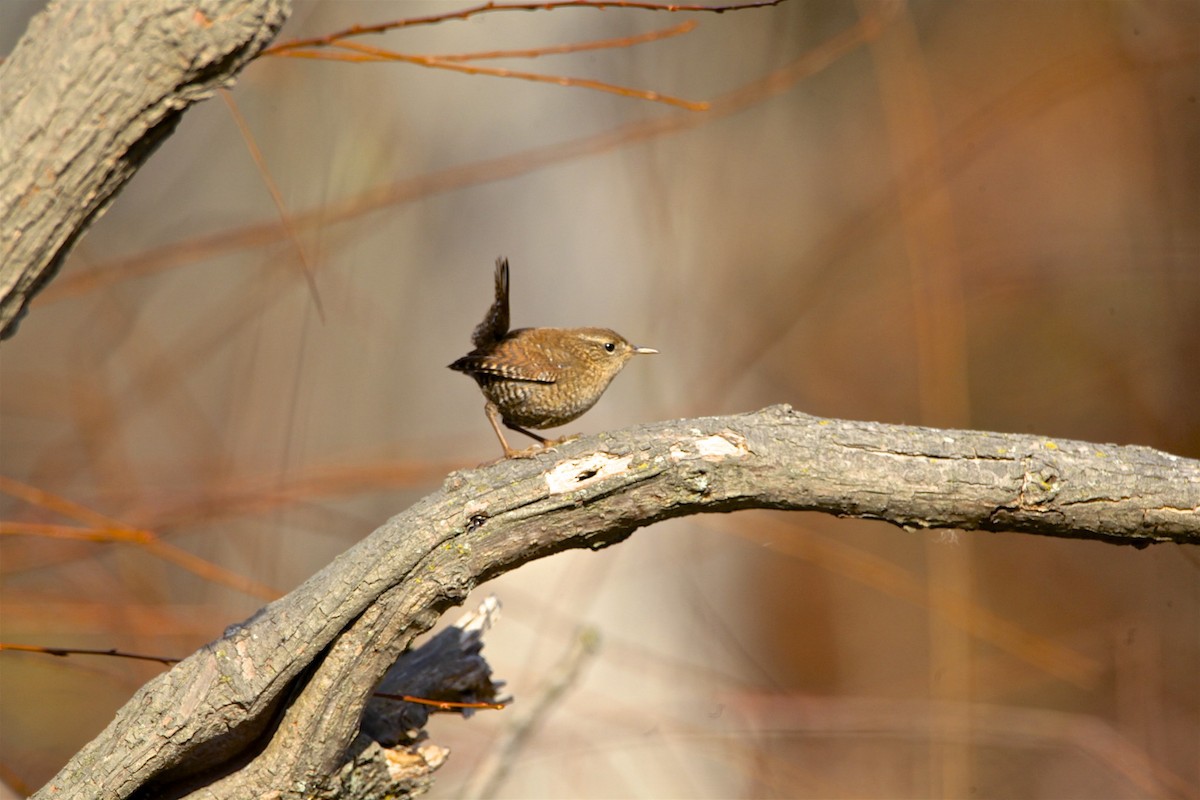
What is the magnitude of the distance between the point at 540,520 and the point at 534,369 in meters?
0.99

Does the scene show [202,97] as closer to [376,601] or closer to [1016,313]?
[376,601]

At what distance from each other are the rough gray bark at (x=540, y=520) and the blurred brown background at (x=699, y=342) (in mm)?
2924

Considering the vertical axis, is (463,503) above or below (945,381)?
below

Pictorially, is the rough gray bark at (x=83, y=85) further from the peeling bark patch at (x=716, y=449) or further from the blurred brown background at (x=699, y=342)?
the blurred brown background at (x=699, y=342)

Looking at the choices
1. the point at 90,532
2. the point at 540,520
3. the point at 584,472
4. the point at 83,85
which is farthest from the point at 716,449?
the point at 90,532

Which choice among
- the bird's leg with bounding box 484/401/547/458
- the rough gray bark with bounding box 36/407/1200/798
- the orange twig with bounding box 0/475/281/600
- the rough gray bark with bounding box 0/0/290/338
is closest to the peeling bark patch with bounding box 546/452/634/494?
the rough gray bark with bounding box 36/407/1200/798

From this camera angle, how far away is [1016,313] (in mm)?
7328

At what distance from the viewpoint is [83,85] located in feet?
4.79

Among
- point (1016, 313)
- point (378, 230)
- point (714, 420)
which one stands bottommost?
point (714, 420)

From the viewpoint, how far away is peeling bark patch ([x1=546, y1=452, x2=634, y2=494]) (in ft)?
6.25

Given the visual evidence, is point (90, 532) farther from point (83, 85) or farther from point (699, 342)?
point (699, 342)

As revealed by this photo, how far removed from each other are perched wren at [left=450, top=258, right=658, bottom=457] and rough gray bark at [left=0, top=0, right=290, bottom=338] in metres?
1.40

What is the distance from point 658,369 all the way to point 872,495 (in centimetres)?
530

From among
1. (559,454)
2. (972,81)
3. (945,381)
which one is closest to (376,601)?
(559,454)
